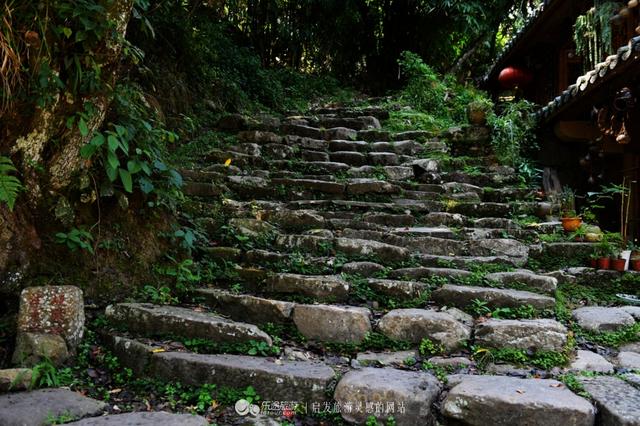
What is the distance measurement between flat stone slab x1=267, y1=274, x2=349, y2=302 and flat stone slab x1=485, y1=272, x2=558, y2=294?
4.22ft

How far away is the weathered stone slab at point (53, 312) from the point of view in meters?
2.83

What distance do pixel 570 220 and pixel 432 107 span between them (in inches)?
220

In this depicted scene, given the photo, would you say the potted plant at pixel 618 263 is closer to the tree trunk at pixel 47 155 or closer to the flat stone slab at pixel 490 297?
the flat stone slab at pixel 490 297

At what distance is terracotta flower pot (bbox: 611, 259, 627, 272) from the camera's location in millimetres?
3967

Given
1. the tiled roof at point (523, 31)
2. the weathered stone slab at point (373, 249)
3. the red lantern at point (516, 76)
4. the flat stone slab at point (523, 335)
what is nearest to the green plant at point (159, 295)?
the weathered stone slab at point (373, 249)

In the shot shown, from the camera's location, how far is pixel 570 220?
4.69 meters

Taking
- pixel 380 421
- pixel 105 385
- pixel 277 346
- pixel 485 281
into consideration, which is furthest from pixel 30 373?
pixel 485 281

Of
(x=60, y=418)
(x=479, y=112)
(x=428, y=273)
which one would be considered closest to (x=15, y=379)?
(x=60, y=418)

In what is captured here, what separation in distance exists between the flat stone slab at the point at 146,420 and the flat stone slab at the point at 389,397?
764 millimetres

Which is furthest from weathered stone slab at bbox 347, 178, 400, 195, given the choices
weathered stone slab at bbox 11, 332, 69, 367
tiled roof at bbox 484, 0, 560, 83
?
tiled roof at bbox 484, 0, 560, 83

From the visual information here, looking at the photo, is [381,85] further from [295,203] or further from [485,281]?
[485,281]

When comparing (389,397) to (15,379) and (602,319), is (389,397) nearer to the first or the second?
(602,319)

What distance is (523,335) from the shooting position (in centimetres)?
300

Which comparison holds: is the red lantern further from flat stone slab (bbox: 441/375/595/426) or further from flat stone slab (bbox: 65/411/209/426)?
flat stone slab (bbox: 65/411/209/426)
